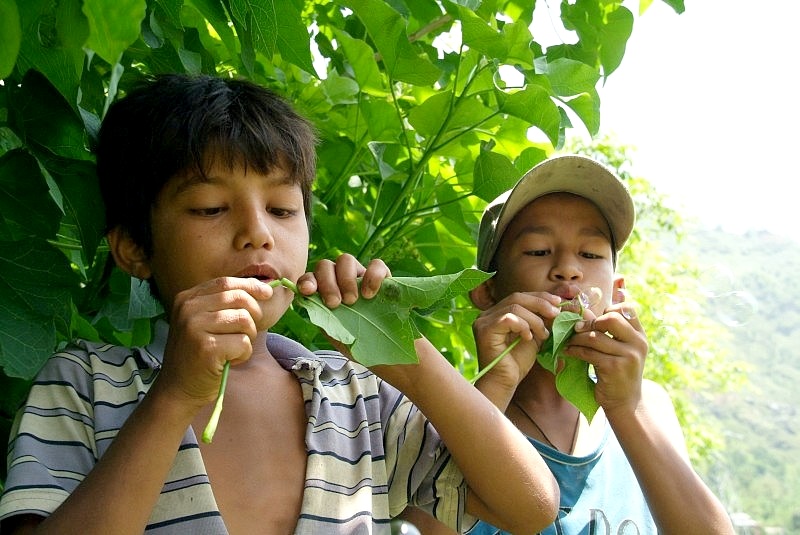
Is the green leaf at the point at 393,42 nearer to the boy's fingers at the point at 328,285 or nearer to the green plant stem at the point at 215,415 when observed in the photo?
the boy's fingers at the point at 328,285

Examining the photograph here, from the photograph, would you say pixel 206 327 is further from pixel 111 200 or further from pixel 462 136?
pixel 462 136

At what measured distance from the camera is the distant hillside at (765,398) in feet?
29.6

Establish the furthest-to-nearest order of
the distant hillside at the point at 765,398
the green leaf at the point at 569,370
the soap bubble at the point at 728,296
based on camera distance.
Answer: the distant hillside at the point at 765,398 → the soap bubble at the point at 728,296 → the green leaf at the point at 569,370

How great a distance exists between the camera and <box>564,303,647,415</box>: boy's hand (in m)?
1.10

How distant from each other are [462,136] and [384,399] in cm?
44

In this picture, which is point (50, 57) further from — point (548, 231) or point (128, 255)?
point (548, 231)

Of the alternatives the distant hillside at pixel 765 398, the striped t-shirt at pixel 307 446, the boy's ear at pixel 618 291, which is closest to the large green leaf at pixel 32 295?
the striped t-shirt at pixel 307 446

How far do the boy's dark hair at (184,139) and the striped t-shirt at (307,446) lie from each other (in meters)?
0.16

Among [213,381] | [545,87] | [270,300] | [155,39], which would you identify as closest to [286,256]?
[270,300]

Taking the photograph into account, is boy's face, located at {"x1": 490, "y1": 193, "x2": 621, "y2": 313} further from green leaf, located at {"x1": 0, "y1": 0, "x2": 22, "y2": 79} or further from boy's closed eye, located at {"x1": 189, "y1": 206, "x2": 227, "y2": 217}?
green leaf, located at {"x1": 0, "y1": 0, "x2": 22, "y2": 79}

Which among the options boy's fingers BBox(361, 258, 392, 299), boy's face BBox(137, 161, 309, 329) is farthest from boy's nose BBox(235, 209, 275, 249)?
boy's fingers BBox(361, 258, 392, 299)

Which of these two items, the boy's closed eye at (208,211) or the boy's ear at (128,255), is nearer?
the boy's closed eye at (208,211)

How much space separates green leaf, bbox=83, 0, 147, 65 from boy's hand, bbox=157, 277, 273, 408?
20cm

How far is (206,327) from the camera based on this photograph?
778mm
